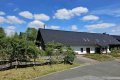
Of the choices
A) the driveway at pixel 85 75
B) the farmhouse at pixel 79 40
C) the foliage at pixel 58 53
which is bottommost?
the driveway at pixel 85 75

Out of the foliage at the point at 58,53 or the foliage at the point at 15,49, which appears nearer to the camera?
the foliage at the point at 15,49

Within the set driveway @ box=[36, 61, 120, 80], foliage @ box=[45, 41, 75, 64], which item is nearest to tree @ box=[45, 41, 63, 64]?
foliage @ box=[45, 41, 75, 64]

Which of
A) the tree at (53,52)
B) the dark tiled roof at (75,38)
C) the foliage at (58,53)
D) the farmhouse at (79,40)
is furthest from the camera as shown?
the dark tiled roof at (75,38)

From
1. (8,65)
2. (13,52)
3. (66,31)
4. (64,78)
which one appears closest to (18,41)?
(13,52)

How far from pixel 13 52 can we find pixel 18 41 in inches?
57.1

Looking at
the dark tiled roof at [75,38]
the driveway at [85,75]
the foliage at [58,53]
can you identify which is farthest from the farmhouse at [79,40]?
the driveway at [85,75]

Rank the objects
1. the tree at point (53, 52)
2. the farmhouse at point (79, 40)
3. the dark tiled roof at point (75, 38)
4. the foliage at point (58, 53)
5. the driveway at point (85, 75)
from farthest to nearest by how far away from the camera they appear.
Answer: the dark tiled roof at point (75, 38) < the farmhouse at point (79, 40) < the foliage at point (58, 53) < the tree at point (53, 52) < the driveway at point (85, 75)

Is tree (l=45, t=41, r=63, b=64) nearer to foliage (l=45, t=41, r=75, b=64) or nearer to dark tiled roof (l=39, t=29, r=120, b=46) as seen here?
foliage (l=45, t=41, r=75, b=64)

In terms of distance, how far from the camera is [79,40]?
52.1 metres

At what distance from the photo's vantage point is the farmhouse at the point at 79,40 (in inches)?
1878

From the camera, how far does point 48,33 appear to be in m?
48.8

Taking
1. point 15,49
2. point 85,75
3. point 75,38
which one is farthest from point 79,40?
point 85,75

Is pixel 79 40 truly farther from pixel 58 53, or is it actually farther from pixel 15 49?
pixel 15 49

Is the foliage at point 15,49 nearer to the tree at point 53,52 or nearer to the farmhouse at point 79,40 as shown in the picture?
the tree at point 53,52
